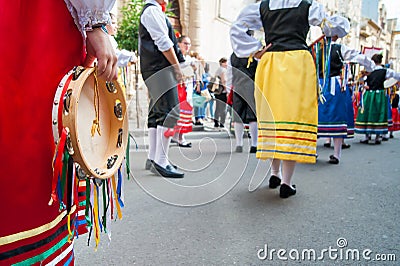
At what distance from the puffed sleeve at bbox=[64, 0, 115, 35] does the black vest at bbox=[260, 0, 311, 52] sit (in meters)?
1.94

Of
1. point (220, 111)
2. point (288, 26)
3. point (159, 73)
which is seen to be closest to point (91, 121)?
point (288, 26)

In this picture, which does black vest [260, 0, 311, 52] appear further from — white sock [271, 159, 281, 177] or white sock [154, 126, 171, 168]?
white sock [154, 126, 171, 168]

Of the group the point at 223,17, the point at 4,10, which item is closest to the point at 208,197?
the point at 4,10

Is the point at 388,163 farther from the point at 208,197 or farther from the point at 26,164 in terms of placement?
the point at 26,164

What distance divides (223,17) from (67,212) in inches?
503

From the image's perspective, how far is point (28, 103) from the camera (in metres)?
0.93

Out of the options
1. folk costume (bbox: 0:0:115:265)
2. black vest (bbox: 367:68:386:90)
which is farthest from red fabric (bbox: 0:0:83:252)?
black vest (bbox: 367:68:386:90)

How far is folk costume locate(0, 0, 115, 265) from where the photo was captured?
0.91 meters

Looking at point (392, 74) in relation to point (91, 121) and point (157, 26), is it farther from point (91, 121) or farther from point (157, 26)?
point (91, 121)

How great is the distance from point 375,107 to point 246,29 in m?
4.74

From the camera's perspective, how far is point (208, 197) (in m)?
2.89

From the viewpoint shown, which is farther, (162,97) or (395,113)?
(395,113)

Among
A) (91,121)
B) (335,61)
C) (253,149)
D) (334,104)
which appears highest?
(335,61)

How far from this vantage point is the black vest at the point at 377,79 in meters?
6.76
